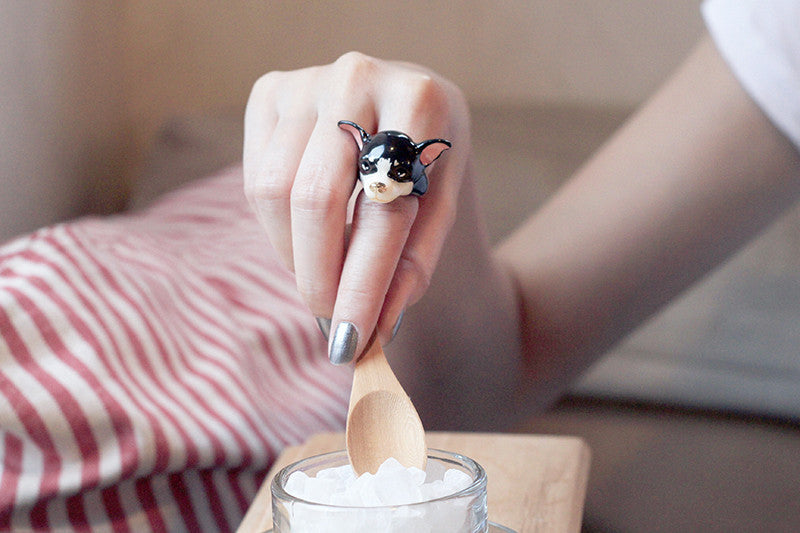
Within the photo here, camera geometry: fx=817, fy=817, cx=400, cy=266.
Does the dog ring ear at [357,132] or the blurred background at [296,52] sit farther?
the blurred background at [296,52]

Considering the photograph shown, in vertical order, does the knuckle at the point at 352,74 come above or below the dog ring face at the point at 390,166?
above

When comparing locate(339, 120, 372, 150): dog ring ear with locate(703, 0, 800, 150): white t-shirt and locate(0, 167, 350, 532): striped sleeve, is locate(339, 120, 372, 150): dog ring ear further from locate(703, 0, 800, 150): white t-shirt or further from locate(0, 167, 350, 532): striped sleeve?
locate(703, 0, 800, 150): white t-shirt

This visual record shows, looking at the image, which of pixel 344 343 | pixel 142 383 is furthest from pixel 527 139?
pixel 344 343

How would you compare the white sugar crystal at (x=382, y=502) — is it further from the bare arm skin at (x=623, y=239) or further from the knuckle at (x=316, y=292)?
the bare arm skin at (x=623, y=239)

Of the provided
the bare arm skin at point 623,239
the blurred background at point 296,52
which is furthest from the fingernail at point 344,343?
the blurred background at point 296,52

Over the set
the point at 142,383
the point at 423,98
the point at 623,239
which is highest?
the point at 423,98

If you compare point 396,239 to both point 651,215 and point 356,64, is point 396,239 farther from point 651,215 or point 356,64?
point 651,215
